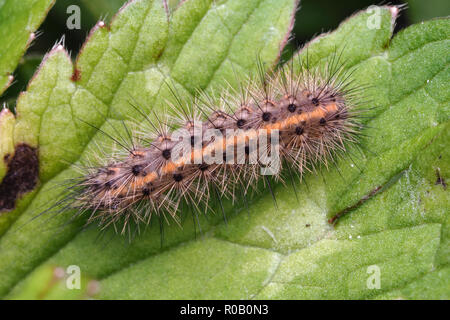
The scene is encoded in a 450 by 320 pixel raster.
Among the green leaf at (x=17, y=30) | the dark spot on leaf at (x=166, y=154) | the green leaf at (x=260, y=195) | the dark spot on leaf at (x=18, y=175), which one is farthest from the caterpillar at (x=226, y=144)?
the green leaf at (x=17, y=30)

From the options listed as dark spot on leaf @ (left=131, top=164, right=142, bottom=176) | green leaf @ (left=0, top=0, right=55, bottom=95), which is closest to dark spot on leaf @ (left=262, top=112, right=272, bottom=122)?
dark spot on leaf @ (left=131, top=164, right=142, bottom=176)

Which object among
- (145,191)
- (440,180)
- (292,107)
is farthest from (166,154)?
(440,180)

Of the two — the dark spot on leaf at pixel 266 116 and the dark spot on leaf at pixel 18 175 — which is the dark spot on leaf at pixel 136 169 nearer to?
the dark spot on leaf at pixel 18 175

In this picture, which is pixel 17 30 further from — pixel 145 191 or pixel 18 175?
pixel 145 191

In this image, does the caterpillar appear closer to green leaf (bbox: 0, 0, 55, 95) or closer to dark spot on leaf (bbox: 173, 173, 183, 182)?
dark spot on leaf (bbox: 173, 173, 183, 182)

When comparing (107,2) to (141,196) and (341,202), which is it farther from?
(341,202)

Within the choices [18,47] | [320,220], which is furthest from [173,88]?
[320,220]
